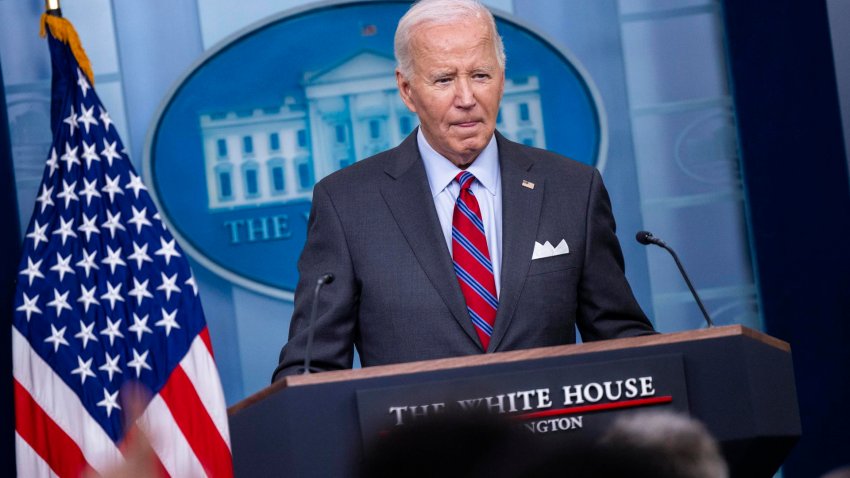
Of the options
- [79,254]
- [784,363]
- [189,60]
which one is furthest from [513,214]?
[189,60]

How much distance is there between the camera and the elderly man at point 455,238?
2.44 m

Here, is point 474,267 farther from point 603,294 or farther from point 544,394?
point 544,394

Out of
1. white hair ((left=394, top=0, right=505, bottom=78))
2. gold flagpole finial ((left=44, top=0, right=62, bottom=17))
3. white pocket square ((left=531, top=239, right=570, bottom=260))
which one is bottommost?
white pocket square ((left=531, top=239, right=570, bottom=260))

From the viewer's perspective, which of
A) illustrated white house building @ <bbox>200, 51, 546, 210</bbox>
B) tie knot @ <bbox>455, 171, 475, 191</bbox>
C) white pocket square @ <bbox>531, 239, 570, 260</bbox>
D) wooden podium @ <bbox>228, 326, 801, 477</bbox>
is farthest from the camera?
illustrated white house building @ <bbox>200, 51, 546, 210</bbox>

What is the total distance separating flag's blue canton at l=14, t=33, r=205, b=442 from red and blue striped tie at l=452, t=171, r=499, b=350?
61.1 inches

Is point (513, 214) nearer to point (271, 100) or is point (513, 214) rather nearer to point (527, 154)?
point (527, 154)

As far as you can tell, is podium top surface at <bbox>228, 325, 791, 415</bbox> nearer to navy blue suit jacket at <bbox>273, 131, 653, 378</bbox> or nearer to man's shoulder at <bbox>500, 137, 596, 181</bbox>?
navy blue suit jacket at <bbox>273, 131, 653, 378</bbox>

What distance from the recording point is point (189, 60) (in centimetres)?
429

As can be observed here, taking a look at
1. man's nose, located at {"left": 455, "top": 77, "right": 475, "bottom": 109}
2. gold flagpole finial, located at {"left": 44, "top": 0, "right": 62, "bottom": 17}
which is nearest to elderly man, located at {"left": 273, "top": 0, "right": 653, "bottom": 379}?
man's nose, located at {"left": 455, "top": 77, "right": 475, "bottom": 109}

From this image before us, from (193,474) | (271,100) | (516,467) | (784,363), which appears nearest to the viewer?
(516,467)

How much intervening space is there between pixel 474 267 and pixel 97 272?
179 centimetres

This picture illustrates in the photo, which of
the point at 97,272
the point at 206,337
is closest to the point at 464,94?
the point at 206,337

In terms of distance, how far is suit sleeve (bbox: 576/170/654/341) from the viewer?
2539mm

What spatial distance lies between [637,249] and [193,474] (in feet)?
5.90
